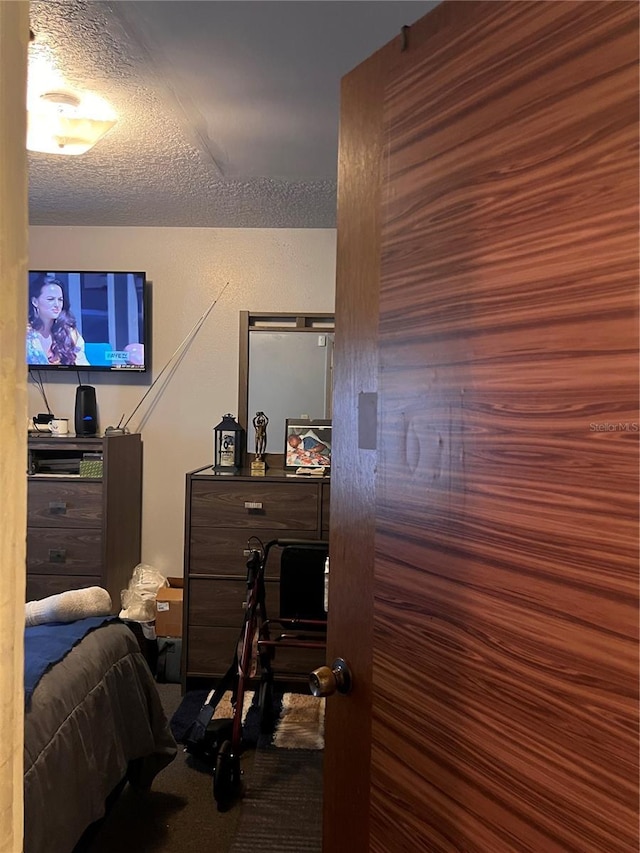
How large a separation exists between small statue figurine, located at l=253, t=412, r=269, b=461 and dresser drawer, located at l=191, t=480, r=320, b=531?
0.48 metres

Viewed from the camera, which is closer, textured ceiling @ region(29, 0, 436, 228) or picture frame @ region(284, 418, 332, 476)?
textured ceiling @ region(29, 0, 436, 228)

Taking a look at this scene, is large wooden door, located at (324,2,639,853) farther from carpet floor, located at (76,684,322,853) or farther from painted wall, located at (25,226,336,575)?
painted wall, located at (25,226,336,575)

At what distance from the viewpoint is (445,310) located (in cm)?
89

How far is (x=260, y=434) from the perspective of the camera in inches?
141

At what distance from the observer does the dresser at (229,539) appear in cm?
310

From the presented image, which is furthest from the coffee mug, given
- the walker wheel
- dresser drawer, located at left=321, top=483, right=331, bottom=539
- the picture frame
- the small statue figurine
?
the walker wheel

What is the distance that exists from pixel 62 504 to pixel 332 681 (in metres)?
2.45

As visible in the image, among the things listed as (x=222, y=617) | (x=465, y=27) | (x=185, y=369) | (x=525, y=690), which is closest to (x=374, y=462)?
(x=525, y=690)

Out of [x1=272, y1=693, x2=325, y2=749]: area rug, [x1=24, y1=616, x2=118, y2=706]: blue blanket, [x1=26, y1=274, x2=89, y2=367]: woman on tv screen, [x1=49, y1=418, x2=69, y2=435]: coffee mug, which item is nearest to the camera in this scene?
[x1=24, y1=616, x2=118, y2=706]: blue blanket

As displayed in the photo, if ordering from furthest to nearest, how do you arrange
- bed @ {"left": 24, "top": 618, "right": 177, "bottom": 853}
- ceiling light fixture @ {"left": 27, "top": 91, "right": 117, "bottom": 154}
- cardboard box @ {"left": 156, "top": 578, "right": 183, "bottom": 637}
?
cardboard box @ {"left": 156, "top": 578, "right": 183, "bottom": 637} < ceiling light fixture @ {"left": 27, "top": 91, "right": 117, "bottom": 154} < bed @ {"left": 24, "top": 618, "right": 177, "bottom": 853}

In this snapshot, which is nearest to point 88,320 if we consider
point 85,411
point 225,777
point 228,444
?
point 85,411

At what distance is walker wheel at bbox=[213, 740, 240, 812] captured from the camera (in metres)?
2.23

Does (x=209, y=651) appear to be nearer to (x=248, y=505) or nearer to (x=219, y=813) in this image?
(x=248, y=505)

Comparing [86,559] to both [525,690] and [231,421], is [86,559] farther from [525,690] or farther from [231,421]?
[525,690]
